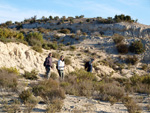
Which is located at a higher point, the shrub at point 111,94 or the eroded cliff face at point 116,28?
the eroded cliff face at point 116,28

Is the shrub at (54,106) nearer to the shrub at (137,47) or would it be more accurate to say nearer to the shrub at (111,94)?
the shrub at (111,94)

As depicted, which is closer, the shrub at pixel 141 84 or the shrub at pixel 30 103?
the shrub at pixel 30 103

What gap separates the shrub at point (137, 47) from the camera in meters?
21.9

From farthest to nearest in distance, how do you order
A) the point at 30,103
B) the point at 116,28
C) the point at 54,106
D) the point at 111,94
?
the point at 116,28, the point at 111,94, the point at 30,103, the point at 54,106

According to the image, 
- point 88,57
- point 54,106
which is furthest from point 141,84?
point 88,57

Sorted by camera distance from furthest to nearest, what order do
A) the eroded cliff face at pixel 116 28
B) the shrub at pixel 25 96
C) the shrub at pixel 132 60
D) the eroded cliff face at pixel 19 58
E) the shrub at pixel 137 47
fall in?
the eroded cliff face at pixel 116 28
the shrub at pixel 137 47
the shrub at pixel 132 60
the eroded cliff face at pixel 19 58
the shrub at pixel 25 96

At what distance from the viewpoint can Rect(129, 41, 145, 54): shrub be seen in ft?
71.7

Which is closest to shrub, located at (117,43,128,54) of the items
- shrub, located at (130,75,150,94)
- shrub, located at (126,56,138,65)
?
shrub, located at (126,56,138,65)

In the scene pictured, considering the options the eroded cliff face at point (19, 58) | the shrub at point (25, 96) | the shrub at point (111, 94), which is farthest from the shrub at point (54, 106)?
the eroded cliff face at point (19, 58)

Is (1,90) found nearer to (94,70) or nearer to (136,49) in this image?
(94,70)

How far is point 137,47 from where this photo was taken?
869 inches

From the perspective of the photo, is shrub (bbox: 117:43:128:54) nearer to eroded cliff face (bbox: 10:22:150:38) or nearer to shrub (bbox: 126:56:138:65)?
shrub (bbox: 126:56:138:65)

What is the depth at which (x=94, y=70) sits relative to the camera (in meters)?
16.3

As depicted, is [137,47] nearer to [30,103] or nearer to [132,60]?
[132,60]
